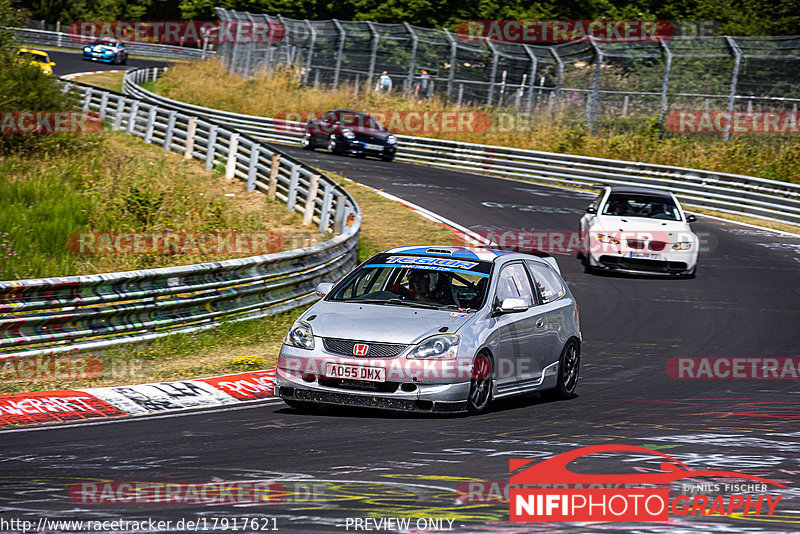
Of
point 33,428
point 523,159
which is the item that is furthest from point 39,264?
point 523,159

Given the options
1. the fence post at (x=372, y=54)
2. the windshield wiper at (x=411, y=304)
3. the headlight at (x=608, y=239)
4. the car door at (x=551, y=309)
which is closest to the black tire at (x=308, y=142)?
the fence post at (x=372, y=54)

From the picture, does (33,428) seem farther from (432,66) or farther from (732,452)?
(432,66)

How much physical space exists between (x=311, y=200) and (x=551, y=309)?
11.7 metres

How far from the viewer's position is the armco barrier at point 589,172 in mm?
27859

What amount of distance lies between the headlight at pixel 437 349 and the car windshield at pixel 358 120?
2724 centimetres

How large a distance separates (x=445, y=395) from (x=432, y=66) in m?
32.7

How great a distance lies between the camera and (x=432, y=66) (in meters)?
39.9

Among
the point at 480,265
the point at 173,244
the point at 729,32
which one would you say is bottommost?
the point at 173,244

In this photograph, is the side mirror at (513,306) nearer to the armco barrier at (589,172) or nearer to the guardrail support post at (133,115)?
the armco barrier at (589,172)

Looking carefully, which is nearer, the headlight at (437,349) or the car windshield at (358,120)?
the headlight at (437,349)

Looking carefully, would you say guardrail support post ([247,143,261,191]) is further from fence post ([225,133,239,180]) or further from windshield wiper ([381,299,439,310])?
windshield wiper ([381,299,439,310])

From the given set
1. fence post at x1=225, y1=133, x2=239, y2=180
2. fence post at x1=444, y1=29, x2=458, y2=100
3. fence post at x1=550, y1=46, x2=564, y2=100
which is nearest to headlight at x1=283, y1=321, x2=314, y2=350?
fence post at x1=225, y1=133, x2=239, y2=180

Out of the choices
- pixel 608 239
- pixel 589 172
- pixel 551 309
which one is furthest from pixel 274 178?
pixel 551 309

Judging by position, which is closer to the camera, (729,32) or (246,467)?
(246,467)
